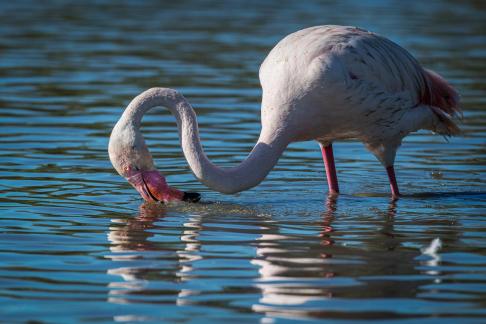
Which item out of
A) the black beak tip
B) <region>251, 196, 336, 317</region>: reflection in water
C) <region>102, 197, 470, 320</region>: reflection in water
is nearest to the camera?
<region>251, 196, 336, 317</region>: reflection in water

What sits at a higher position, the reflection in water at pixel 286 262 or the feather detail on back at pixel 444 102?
the feather detail on back at pixel 444 102

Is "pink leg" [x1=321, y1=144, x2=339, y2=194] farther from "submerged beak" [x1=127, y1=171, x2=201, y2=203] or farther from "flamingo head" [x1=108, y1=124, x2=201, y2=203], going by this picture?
"submerged beak" [x1=127, y1=171, x2=201, y2=203]

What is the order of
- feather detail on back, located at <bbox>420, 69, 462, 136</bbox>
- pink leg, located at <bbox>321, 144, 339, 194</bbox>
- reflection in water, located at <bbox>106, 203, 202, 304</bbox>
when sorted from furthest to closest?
feather detail on back, located at <bbox>420, 69, 462, 136</bbox> → pink leg, located at <bbox>321, 144, 339, 194</bbox> → reflection in water, located at <bbox>106, 203, 202, 304</bbox>

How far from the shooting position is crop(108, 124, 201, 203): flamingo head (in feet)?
27.7

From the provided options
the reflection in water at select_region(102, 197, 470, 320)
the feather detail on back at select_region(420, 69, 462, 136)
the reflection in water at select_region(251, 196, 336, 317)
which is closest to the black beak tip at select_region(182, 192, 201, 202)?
the reflection in water at select_region(102, 197, 470, 320)

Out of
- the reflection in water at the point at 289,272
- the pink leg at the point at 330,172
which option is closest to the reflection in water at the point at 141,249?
the reflection in water at the point at 289,272

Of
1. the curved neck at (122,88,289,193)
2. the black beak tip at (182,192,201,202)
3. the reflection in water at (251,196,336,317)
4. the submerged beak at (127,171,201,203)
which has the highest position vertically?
the curved neck at (122,88,289,193)

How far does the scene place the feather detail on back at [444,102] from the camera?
10297 mm

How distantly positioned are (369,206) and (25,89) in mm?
8032

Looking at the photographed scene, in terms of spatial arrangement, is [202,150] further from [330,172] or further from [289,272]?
[289,272]

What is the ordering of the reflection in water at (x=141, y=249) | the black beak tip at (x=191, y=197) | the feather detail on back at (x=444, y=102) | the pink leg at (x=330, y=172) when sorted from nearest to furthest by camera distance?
1. the reflection in water at (x=141, y=249)
2. the black beak tip at (x=191, y=197)
3. the pink leg at (x=330, y=172)
4. the feather detail on back at (x=444, y=102)

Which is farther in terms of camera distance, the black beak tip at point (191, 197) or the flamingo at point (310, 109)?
the black beak tip at point (191, 197)

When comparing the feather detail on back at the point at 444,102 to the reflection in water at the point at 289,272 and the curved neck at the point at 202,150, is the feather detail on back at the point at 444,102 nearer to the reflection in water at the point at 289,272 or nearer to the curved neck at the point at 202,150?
the curved neck at the point at 202,150

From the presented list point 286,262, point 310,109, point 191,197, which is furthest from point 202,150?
point 286,262
